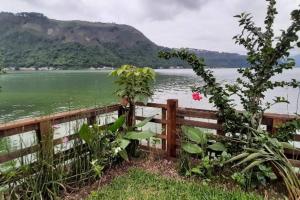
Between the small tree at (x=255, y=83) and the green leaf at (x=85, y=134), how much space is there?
170 cm

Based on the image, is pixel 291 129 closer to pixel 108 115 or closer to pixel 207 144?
pixel 207 144

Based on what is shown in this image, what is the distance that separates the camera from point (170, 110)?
5.22 m

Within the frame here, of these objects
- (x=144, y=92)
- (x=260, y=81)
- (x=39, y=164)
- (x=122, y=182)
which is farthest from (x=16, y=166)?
(x=260, y=81)

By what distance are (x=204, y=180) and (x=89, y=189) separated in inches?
63.9

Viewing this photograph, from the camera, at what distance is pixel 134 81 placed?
540 cm

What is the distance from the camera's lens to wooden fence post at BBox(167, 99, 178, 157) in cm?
521

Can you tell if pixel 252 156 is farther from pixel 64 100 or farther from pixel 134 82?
pixel 64 100

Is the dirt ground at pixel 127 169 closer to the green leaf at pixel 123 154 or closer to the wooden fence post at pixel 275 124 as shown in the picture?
the green leaf at pixel 123 154

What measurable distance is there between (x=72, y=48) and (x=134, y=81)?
9650cm

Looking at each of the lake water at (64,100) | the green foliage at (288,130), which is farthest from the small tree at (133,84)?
the green foliage at (288,130)

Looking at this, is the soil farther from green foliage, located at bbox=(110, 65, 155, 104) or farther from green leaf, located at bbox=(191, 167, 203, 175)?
green foliage, located at bbox=(110, 65, 155, 104)

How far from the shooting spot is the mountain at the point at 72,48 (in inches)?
3346

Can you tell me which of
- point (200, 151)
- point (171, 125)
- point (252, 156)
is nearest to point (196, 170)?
point (200, 151)

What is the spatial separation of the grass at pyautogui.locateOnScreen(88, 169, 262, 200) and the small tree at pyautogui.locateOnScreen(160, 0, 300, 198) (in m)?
0.64
